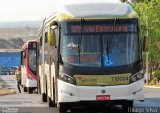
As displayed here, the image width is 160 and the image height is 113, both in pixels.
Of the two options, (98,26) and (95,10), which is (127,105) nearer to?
(98,26)

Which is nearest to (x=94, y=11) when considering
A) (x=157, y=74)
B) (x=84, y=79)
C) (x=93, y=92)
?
(x=84, y=79)

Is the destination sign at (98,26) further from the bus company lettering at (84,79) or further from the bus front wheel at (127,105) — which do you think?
the bus front wheel at (127,105)

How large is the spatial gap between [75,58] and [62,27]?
1010 millimetres

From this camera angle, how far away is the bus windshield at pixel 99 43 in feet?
61.8

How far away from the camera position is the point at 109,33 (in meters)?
19.1

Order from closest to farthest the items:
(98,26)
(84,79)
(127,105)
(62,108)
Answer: (84,79) → (98,26) → (62,108) → (127,105)

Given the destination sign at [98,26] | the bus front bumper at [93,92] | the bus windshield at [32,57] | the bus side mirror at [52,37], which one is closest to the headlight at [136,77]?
the bus front bumper at [93,92]

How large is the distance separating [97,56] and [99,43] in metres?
0.41

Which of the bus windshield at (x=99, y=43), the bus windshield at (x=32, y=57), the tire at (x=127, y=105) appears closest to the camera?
the bus windshield at (x=99, y=43)

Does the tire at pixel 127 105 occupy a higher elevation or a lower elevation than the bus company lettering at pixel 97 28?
lower

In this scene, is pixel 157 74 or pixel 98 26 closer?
pixel 98 26

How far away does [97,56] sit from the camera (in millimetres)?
18859

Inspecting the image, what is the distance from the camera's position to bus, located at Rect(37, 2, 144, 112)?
61.1 feet

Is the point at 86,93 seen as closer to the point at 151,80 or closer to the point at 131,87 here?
the point at 131,87
